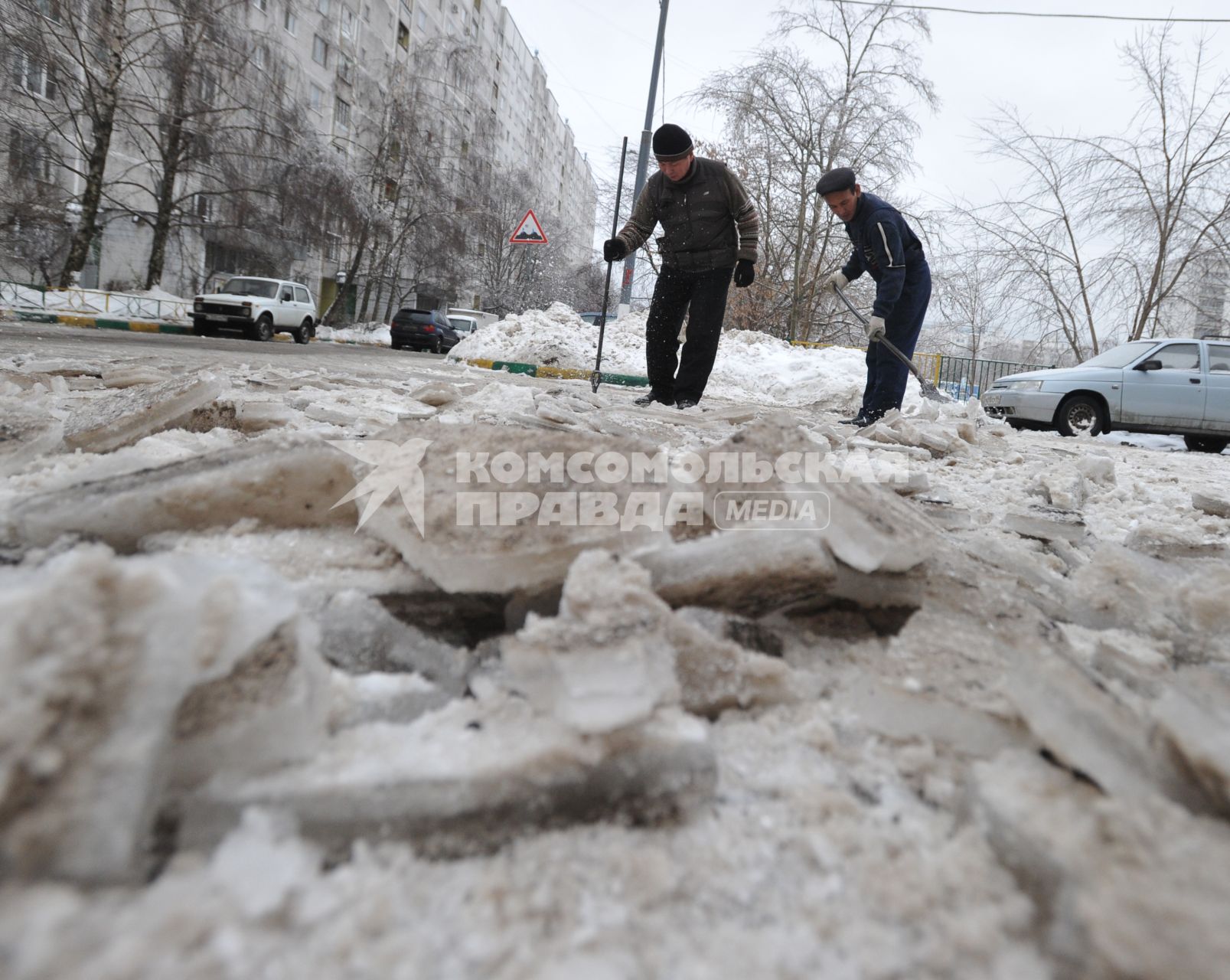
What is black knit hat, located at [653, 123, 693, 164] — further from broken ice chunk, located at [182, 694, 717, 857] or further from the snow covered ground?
broken ice chunk, located at [182, 694, 717, 857]

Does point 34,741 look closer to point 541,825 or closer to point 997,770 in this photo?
point 541,825

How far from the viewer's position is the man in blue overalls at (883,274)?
464 centimetres

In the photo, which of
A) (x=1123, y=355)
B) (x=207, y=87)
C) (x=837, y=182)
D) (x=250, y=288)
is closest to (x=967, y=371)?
(x=1123, y=355)

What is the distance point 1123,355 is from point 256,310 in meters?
14.3

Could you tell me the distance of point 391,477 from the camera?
138cm

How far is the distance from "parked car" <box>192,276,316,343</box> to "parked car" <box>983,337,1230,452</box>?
1327 cm

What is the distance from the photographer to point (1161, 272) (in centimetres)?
1422

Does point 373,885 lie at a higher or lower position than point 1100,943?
lower

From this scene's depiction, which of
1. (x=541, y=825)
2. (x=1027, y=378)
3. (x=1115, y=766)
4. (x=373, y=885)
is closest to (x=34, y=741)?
(x=373, y=885)

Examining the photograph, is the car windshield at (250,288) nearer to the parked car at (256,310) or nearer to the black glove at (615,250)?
the parked car at (256,310)

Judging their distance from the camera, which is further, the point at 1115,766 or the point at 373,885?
the point at 1115,766

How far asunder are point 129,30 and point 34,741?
1803 cm

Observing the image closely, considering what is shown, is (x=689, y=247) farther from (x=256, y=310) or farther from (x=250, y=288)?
(x=250, y=288)

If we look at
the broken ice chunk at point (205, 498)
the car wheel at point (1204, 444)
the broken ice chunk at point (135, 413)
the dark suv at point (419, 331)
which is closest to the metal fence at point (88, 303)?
the dark suv at point (419, 331)
